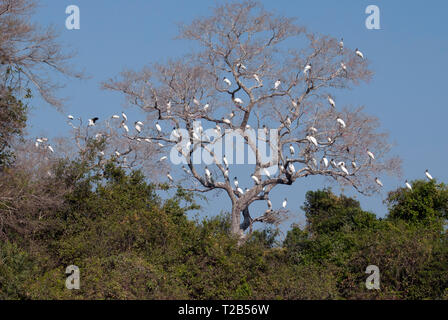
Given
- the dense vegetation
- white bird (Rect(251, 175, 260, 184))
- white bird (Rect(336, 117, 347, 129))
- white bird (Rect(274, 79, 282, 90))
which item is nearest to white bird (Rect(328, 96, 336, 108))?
white bird (Rect(336, 117, 347, 129))

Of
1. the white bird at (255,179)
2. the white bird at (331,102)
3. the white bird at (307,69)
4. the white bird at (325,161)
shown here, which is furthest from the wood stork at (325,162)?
the white bird at (307,69)

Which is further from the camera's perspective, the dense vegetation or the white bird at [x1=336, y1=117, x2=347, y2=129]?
the white bird at [x1=336, y1=117, x2=347, y2=129]

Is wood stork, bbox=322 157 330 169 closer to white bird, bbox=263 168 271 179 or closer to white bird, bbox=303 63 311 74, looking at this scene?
white bird, bbox=263 168 271 179

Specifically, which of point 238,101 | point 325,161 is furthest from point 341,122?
point 238,101

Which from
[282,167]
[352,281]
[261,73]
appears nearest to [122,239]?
[352,281]

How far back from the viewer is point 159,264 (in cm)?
1594

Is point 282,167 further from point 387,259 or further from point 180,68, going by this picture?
point 387,259

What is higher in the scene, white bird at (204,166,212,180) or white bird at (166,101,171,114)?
white bird at (166,101,171,114)

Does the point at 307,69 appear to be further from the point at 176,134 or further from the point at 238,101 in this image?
the point at 176,134

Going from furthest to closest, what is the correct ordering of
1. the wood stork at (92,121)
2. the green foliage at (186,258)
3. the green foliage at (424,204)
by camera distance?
the wood stork at (92,121) → the green foliage at (424,204) → the green foliage at (186,258)

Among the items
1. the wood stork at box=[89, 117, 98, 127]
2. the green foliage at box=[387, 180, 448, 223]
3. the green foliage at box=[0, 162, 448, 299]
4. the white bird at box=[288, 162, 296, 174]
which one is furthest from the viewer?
the wood stork at box=[89, 117, 98, 127]

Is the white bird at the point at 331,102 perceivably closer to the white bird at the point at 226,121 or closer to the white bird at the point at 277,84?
the white bird at the point at 277,84

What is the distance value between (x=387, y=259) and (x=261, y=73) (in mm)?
14249

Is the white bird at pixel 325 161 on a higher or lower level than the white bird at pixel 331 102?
lower
